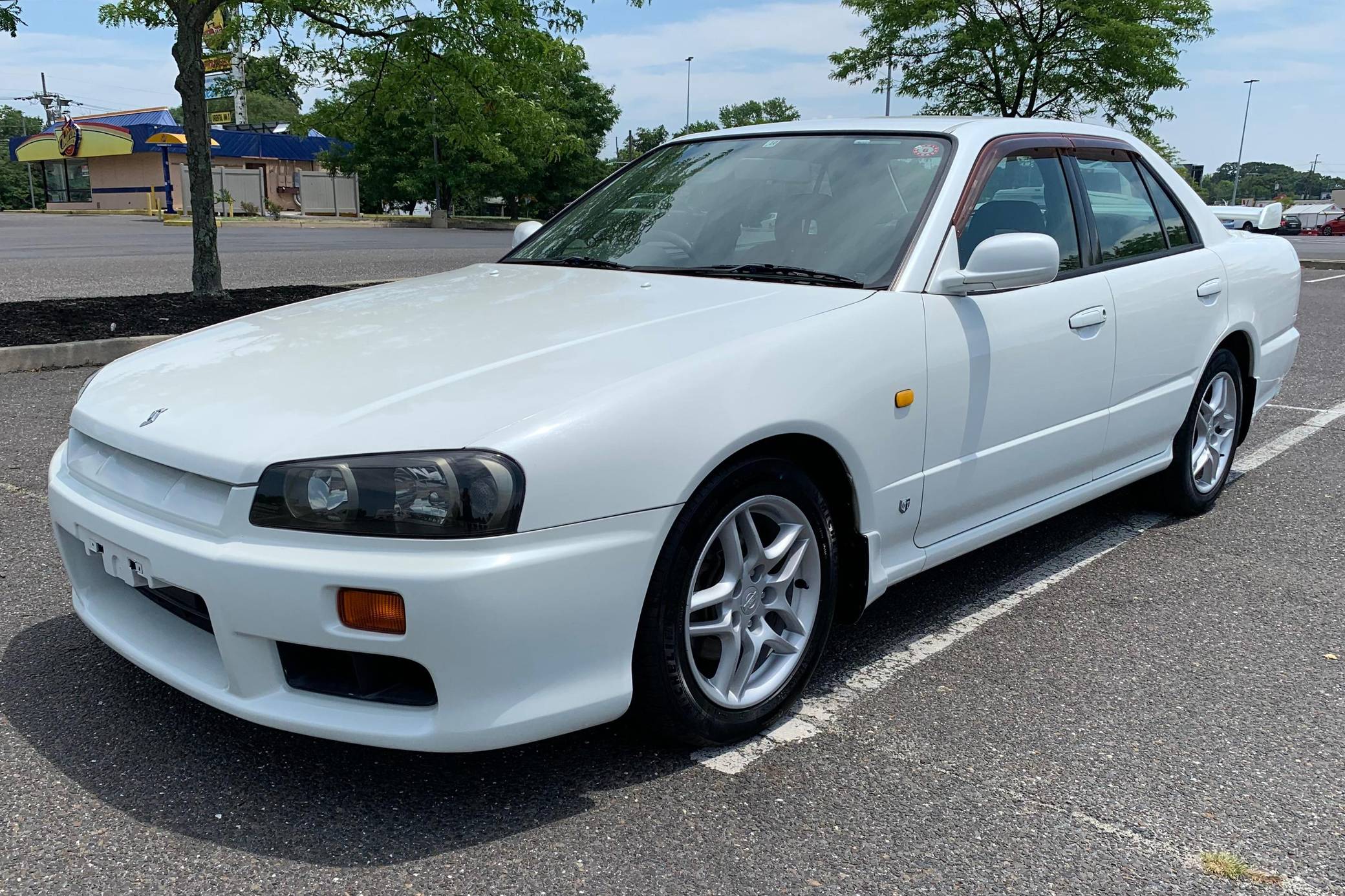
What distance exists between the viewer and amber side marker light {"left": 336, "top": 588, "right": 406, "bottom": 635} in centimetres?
212

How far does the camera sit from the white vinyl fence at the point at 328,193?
43.7m

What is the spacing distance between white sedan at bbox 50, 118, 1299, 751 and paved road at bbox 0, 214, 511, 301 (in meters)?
9.40

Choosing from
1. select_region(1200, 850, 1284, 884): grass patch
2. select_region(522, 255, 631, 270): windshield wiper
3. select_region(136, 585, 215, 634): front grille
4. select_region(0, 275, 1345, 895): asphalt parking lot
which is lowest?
select_region(1200, 850, 1284, 884): grass patch

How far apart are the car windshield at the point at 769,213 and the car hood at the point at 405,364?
0.52 feet

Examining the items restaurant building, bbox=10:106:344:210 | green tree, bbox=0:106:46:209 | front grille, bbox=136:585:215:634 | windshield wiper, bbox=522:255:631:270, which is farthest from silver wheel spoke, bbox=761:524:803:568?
green tree, bbox=0:106:46:209

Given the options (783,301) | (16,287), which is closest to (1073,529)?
(783,301)

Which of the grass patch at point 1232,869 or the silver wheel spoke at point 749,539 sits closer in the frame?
the grass patch at point 1232,869

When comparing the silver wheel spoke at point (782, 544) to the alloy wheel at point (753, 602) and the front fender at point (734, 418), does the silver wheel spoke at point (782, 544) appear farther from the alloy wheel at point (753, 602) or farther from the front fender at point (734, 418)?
the front fender at point (734, 418)

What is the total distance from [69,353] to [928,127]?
646 centimetres

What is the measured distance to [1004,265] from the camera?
9.95 feet

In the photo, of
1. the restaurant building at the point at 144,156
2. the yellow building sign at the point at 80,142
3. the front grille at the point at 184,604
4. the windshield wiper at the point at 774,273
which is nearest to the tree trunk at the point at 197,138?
the windshield wiper at the point at 774,273

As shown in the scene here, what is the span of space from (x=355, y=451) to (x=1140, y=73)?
69.3ft

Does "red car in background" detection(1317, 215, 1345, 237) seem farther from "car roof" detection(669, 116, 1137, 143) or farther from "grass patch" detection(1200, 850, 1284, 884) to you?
"grass patch" detection(1200, 850, 1284, 884)

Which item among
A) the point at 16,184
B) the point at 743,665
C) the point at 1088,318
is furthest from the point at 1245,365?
the point at 16,184
